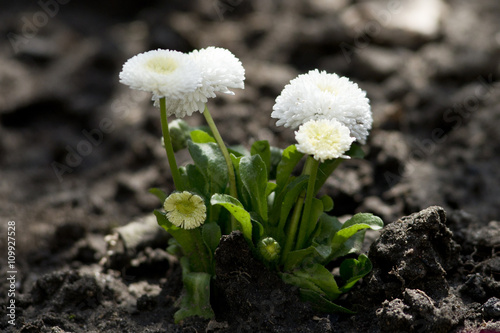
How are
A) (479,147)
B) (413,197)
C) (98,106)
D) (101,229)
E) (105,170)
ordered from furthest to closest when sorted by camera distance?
(98,106)
(105,170)
(479,147)
(101,229)
(413,197)

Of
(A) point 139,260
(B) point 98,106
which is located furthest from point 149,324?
(B) point 98,106

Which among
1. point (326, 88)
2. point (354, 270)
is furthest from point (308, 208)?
point (326, 88)

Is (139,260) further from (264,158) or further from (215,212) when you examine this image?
(264,158)

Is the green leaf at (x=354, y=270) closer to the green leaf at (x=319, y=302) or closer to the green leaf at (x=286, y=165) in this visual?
the green leaf at (x=319, y=302)

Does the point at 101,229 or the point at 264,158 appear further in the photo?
the point at 101,229

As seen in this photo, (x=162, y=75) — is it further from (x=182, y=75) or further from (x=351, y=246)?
(x=351, y=246)

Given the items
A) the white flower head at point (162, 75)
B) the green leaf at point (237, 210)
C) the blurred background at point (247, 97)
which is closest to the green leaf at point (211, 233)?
the green leaf at point (237, 210)
